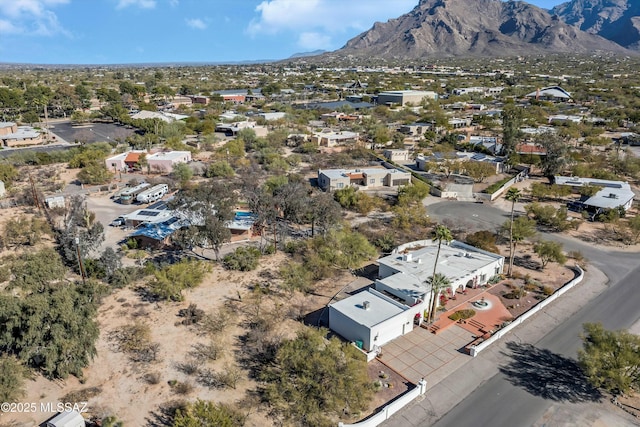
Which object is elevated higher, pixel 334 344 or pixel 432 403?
pixel 334 344

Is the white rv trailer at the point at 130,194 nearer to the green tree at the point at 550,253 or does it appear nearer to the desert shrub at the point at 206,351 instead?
the desert shrub at the point at 206,351

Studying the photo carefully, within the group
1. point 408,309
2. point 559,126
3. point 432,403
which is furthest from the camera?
point 559,126

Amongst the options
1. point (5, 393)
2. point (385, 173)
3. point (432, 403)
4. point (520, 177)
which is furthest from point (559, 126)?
point (5, 393)

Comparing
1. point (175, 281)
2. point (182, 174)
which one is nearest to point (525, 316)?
point (175, 281)

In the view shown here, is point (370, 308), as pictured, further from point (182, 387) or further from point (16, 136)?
point (16, 136)

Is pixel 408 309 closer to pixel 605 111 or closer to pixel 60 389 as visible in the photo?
pixel 60 389

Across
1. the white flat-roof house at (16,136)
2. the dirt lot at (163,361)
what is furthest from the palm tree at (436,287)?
the white flat-roof house at (16,136)
